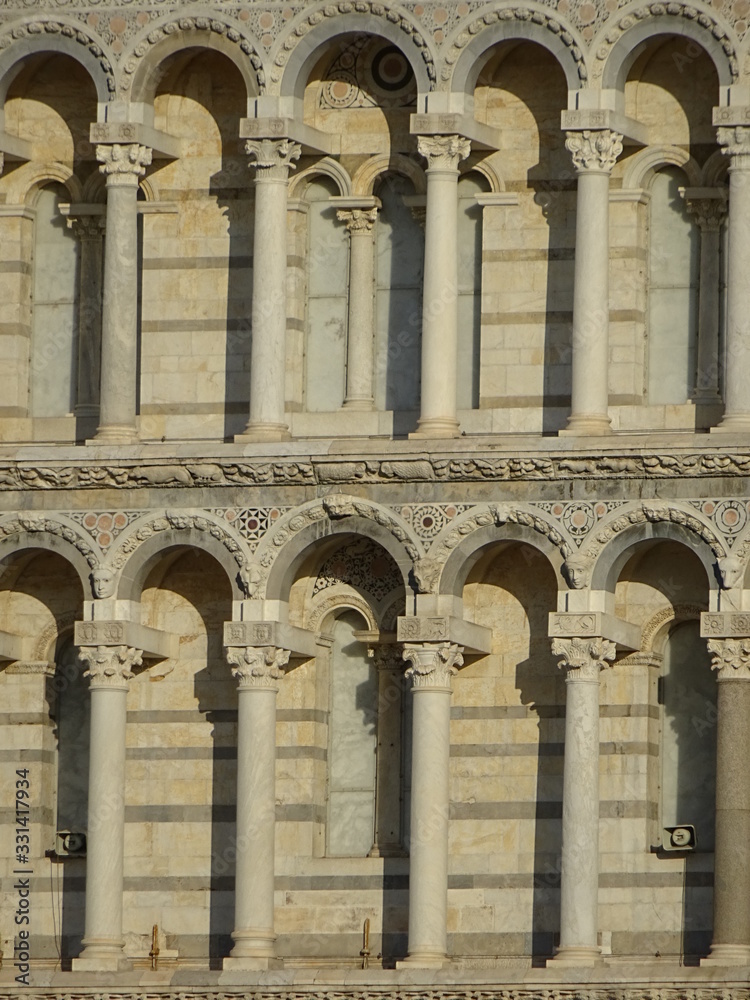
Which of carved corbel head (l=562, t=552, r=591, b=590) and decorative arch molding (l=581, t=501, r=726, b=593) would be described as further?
carved corbel head (l=562, t=552, r=591, b=590)

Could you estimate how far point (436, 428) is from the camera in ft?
132

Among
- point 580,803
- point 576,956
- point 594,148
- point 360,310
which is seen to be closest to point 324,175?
point 360,310

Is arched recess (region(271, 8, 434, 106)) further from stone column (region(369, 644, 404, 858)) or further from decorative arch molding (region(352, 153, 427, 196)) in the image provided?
stone column (region(369, 644, 404, 858))

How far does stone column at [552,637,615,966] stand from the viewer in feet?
129

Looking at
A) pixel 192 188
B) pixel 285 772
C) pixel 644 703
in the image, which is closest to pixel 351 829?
pixel 285 772

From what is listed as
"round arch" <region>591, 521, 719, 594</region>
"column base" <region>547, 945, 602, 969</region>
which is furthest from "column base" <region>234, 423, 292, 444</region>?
"column base" <region>547, 945, 602, 969</region>

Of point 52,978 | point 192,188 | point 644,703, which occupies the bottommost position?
point 52,978

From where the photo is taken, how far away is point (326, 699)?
41.5 meters

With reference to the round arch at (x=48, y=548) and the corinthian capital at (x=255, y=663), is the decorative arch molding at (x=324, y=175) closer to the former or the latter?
the round arch at (x=48, y=548)

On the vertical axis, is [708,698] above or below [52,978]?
above

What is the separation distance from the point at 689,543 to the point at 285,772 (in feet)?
16.6

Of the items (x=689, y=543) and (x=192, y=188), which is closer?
(x=689, y=543)

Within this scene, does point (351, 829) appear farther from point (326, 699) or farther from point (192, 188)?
point (192, 188)

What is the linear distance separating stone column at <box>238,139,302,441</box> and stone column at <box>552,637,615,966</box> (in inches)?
151
